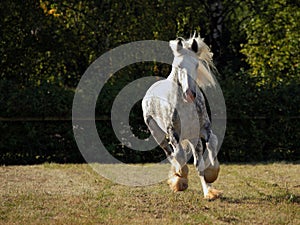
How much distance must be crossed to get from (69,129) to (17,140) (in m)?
1.14

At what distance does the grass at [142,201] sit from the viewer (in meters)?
5.99

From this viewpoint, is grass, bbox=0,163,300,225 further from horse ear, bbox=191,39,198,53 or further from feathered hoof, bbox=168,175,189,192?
horse ear, bbox=191,39,198,53

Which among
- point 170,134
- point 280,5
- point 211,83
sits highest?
point 280,5

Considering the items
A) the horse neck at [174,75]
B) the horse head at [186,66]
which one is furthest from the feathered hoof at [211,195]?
the horse neck at [174,75]

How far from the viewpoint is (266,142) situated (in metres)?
12.5

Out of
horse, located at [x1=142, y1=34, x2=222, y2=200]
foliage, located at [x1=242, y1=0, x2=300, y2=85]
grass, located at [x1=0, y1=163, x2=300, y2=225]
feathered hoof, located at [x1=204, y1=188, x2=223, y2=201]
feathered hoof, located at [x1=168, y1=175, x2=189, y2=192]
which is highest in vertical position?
foliage, located at [x1=242, y1=0, x2=300, y2=85]

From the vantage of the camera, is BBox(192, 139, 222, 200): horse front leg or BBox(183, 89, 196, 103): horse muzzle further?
BBox(192, 139, 222, 200): horse front leg

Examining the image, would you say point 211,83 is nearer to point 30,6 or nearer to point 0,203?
point 0,203

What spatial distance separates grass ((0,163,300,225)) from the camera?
5992mm

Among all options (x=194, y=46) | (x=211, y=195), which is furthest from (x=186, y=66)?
(x=211, y=195)

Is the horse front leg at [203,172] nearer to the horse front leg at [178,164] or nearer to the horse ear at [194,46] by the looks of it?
the horse front leg at [178,164]

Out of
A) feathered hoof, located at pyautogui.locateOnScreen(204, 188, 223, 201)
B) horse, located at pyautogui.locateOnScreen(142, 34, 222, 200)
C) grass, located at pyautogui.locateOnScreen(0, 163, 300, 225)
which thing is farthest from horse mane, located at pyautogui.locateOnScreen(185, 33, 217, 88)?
grass, located at pyautogui.locateOnScreen(0, 163, 300, 225)

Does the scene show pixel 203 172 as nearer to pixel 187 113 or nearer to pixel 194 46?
pixel 187 113

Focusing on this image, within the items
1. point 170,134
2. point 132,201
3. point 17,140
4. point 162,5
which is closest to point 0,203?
point 132,201
